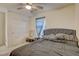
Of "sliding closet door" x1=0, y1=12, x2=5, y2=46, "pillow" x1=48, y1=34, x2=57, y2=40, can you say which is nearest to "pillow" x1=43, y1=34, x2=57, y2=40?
"pillow" x1=48, y1=34, x2=57, y2=40

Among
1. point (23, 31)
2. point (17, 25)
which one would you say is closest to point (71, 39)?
point (23, 31)

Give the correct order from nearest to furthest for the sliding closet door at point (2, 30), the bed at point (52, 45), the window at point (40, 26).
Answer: the sliding closet door at point (2, 30) → the bed at point (52, 45) → the window at point (40, 26)

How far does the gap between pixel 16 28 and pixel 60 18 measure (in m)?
0.77

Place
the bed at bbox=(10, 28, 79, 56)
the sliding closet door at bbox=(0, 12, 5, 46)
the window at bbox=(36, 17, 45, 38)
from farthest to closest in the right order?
Result: the window at bbox=(36, 17, 45, 38) < the bed at bbox=(10, 28, 79, 56) < the sliding closet door at bbox=(0, 12, 5, 46)

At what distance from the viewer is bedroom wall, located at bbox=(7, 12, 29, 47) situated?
1.38 metres

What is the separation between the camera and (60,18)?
5.00 ft

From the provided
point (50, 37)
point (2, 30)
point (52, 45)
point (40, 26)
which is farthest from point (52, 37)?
point (2, 30)

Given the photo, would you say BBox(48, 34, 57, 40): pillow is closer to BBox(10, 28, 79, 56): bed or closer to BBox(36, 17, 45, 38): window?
BBox(10, 28, 79, 56): bed

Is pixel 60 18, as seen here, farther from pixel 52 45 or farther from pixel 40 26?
pixel 52 45

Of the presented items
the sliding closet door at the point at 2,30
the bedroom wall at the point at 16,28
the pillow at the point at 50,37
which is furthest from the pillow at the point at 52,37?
the sliding closet door at the point at 2,30

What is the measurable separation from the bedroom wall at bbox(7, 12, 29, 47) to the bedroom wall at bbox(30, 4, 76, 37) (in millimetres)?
128

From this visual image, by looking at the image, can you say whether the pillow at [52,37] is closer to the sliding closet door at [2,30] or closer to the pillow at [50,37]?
the pillow at [50,37]

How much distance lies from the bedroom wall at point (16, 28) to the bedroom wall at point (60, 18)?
0.13m

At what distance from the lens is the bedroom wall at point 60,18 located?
1451mm
